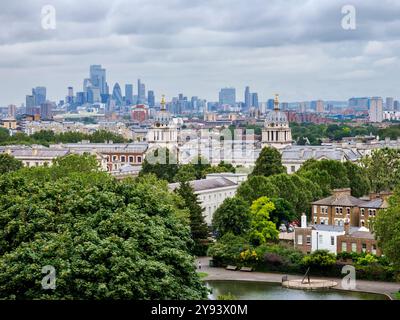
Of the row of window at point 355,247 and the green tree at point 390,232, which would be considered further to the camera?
the row of window at point 355,247

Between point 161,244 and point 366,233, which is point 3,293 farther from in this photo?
point 366,233

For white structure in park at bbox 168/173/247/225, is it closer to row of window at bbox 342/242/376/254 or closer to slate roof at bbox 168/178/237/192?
slate roof at bbox 168/178/237/192

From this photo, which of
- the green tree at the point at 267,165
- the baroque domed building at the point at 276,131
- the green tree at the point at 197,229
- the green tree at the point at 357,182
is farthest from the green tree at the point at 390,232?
the baroque domed building at the point at 276,131

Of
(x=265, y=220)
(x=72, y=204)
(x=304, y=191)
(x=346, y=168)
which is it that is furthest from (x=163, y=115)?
(x=72, y=204)

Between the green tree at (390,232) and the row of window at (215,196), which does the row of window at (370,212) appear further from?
the row of window at (215,196)

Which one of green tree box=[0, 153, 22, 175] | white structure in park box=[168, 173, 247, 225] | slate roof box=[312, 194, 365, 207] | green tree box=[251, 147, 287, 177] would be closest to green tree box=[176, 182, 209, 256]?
slate roof box=[312, 194, 365, 207]

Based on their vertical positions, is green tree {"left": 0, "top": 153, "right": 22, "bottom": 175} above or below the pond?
above
